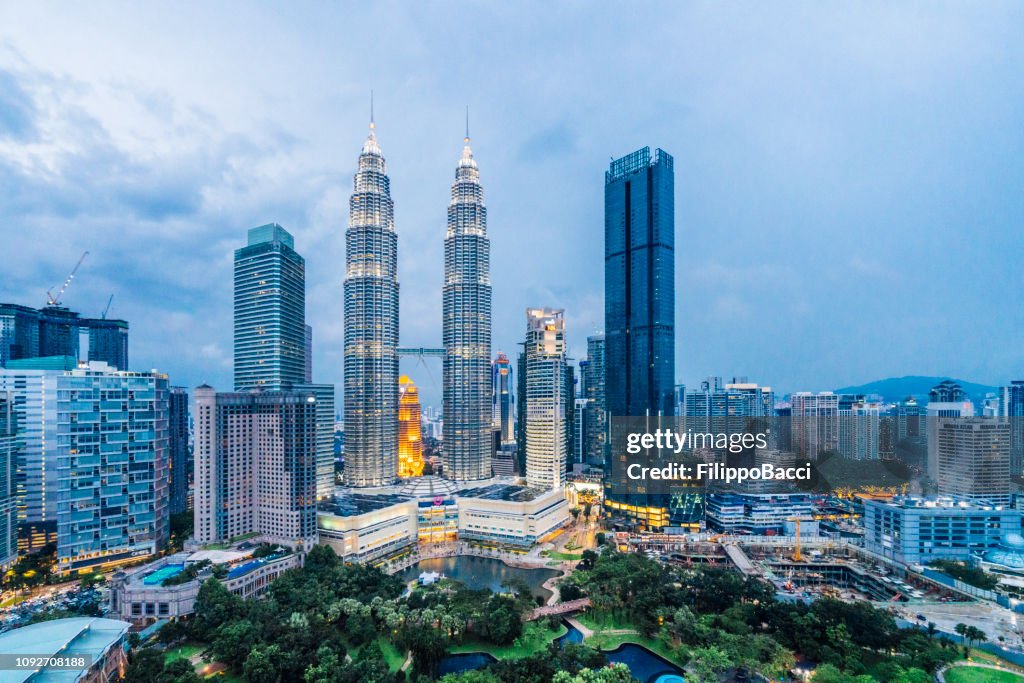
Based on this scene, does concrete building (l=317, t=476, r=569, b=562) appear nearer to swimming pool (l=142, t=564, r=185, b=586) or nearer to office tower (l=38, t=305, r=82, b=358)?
swimming pool (l=142, t=564, r=185, b=586)

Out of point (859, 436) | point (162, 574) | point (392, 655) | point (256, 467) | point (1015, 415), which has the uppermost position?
point (1015, 415)

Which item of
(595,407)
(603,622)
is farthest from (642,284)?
(603,622)

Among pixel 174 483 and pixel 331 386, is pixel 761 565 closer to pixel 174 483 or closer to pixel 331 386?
pixel 331 386

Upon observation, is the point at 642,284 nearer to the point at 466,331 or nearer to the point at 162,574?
the point at 466,331

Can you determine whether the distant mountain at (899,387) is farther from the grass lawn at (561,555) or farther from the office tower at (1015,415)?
the grass lawn at (561,555)

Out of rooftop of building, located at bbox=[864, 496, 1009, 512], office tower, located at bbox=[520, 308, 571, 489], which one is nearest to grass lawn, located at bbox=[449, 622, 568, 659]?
rooftop of building, located at bbox=[864, 496, 1009, 512]

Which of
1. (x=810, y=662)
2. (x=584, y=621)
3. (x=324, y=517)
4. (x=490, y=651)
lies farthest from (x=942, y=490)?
(x=324, y=517)
